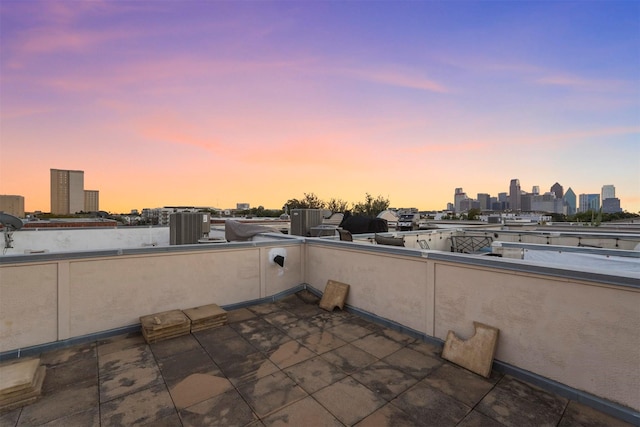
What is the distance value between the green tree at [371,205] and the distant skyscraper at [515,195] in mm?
84029

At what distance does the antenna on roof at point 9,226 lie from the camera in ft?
22.4

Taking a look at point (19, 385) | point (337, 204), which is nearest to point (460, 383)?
point (19, 385)

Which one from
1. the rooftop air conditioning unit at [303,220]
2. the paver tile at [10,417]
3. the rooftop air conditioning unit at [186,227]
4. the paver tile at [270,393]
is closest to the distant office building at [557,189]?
the rooftop air conditioning unit at [303,220]

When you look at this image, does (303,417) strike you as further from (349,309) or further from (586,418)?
(349,309)

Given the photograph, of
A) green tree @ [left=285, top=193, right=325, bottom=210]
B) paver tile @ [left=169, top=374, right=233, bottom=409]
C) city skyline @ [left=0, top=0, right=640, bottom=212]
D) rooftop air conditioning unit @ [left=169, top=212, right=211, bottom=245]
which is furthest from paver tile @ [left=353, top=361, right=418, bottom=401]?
green tree @ [left=285, top=193, right=325, bottom=210]

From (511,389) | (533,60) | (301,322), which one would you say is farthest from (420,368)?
(533,60)

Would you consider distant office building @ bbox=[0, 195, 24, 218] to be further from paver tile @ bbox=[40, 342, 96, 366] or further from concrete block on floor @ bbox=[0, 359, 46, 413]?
concrete block on floor @ bbox=[0, 359, 46, 413]

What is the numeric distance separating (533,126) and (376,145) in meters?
7.08

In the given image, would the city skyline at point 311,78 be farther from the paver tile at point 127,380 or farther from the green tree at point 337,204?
the green tree at point 337,204

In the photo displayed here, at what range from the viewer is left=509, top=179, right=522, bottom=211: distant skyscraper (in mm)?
97050

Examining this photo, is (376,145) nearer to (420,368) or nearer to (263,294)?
(263,294)

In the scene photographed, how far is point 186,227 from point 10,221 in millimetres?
4215

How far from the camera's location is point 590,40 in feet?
23.8

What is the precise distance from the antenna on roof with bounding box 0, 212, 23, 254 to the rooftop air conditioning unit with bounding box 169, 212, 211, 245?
143 inches
